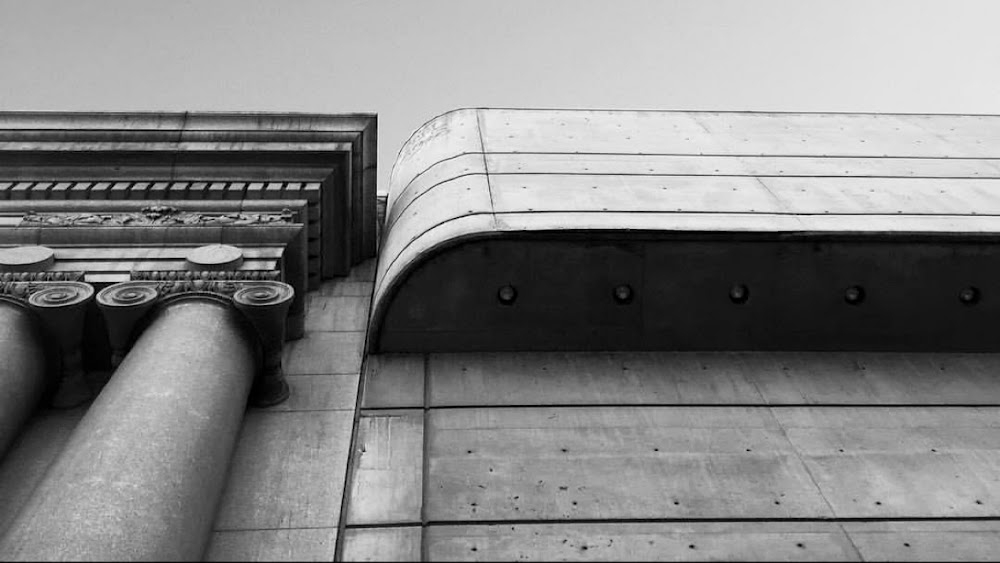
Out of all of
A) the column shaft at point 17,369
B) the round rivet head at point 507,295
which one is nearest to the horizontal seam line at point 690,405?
the round rivet head at point 507,295

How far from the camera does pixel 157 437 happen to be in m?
6.95

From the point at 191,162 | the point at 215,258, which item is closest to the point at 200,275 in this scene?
the point at 215,258

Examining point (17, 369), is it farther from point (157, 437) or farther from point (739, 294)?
point (739, 294)

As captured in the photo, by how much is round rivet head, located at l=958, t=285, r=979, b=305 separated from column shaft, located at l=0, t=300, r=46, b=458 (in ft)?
33.2

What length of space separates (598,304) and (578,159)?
3.26 metres

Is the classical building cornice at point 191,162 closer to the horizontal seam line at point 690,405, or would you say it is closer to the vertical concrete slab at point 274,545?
the horizontal seam line at point 690,405

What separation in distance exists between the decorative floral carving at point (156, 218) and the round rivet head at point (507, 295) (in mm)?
3016

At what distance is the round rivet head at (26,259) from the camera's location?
373 inches

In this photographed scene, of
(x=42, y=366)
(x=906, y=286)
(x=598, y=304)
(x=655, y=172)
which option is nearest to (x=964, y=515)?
(x=906, y=286)

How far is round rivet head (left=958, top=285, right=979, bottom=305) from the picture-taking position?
10188mm

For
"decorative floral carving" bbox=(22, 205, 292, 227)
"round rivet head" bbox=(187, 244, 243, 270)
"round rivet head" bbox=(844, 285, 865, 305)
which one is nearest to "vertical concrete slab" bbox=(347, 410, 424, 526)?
"round rivet head" bbox=(187, 244, 243, 270)

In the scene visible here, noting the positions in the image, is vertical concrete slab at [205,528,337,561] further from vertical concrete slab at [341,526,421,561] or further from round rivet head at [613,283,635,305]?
round rivet head at [613,283,635,305]

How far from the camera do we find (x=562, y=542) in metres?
7.02

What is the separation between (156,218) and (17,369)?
330 centimetres
